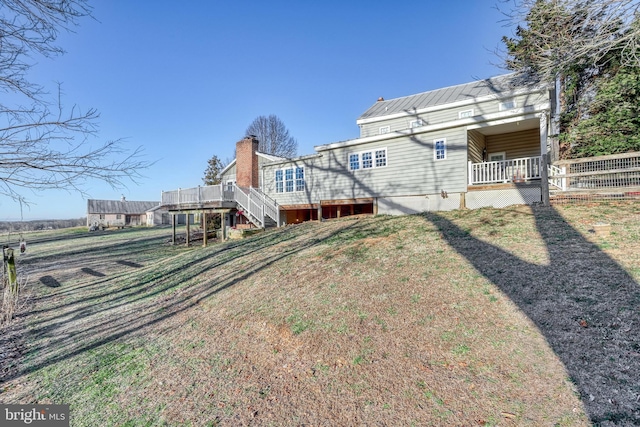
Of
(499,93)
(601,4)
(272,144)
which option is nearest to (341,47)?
(499,93)

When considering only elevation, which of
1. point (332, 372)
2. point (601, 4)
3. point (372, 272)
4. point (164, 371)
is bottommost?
point (164, 371)

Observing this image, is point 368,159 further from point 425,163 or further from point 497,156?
point 497,156

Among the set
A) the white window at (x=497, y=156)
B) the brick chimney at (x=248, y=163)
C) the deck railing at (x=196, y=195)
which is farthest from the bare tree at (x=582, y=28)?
the brick chimney at (x=248, y=163)

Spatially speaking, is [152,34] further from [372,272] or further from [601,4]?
[601,4]

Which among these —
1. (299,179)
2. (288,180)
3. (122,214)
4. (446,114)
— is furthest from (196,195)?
(122,214)

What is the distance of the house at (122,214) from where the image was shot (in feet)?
154

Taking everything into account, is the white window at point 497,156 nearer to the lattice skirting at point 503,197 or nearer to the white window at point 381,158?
the lattice skirting at point 503,197

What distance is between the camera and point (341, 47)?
1639cm

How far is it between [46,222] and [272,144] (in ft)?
126

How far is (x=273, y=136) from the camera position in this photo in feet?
136

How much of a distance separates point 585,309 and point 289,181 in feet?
47.8

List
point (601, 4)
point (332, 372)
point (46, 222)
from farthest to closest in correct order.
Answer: point (46, 222)
point (601, 4)
point (332, 372)

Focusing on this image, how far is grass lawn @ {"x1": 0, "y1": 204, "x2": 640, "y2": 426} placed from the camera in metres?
2.81

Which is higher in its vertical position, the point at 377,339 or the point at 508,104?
the point at 508,104
